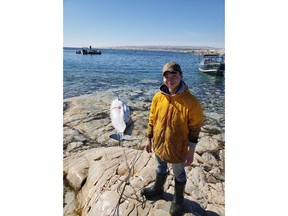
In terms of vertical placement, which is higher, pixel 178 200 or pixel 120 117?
pixel 120 117

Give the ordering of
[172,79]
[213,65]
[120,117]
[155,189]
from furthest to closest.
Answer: [213,65] → [120,117] → [155,189] → [172,79]

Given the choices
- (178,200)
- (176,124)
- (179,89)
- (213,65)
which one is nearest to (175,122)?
(176,124)

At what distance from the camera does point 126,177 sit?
6.59 ft

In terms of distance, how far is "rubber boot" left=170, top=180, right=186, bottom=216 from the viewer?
1.64m

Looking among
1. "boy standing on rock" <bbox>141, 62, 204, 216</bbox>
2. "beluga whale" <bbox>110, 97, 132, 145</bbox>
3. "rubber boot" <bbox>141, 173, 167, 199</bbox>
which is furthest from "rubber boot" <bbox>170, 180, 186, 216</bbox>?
"beluga whale" <bbox>110, 97, 132, 145</bbox>

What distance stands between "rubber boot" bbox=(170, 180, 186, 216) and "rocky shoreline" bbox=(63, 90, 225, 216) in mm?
64

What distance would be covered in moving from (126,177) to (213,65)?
7.32 m

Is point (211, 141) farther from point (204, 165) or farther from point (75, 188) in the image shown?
point (75, 188)

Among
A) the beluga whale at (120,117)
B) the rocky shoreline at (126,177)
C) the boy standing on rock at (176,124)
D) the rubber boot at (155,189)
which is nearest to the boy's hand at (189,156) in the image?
the boy standing on rock at (176,124)

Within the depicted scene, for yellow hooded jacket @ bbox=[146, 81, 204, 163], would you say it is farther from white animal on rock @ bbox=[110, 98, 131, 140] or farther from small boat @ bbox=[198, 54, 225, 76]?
small boat @ bbox=[198, 54, 225, 76]

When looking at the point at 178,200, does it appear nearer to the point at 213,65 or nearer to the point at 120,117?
the point at 120,117
